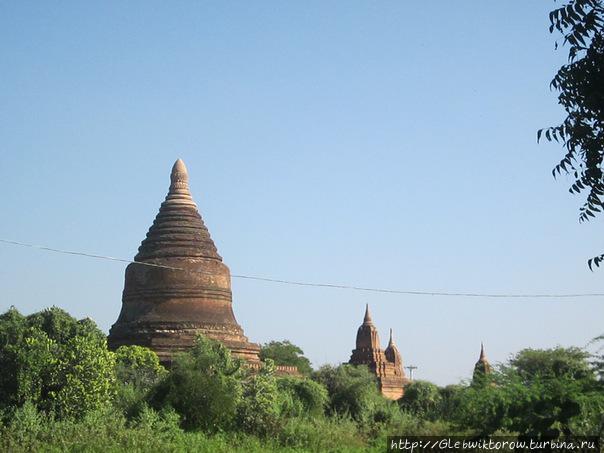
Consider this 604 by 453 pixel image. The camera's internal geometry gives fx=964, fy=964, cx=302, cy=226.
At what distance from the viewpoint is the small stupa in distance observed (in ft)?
115

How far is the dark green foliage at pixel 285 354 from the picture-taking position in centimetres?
5975

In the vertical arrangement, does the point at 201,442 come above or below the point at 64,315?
below

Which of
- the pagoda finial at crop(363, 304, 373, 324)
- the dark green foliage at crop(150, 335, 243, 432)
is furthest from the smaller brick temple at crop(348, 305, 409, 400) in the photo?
the dark green foliage at crop(150, 335, 243, 432)

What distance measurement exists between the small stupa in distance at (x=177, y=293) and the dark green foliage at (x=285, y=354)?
22.4 m

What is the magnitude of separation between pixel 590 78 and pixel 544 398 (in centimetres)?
446

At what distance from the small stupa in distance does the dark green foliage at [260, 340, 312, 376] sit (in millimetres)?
22444

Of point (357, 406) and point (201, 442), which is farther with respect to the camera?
point (357, 406)

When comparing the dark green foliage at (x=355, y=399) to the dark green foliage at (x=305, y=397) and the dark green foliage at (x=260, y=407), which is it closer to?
the dark green foliage at (x=305, y=397)

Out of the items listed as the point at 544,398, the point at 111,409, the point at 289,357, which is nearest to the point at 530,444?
the point at 544,398

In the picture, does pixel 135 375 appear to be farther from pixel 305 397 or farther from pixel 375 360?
pixel 375 360

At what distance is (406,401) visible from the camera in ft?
122

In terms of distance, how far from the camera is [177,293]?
118 feet

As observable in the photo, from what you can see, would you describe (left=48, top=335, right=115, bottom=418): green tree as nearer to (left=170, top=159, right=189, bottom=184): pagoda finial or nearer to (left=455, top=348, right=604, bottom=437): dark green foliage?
(left=455, top=348, right=604, bottom=437): dark green foliage

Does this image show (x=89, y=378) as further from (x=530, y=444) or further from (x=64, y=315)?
(x=530, y=444)
